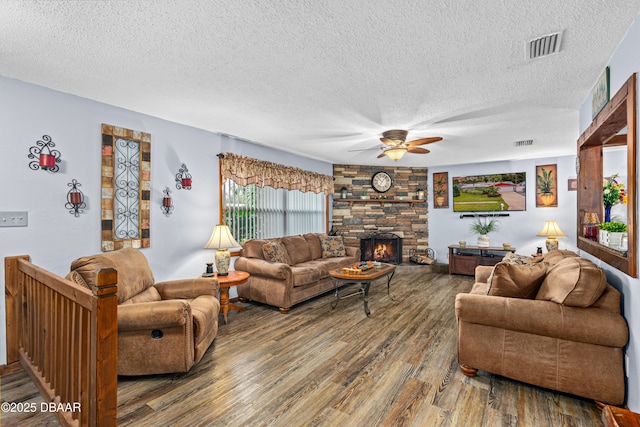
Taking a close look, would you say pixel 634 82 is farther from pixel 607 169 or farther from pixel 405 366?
pixel 607 169

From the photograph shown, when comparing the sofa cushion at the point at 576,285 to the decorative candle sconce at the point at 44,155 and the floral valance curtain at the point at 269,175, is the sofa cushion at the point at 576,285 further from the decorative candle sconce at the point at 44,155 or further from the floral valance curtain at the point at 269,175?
the decorative candle sconce at the point at 44,155

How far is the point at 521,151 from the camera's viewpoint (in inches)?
218

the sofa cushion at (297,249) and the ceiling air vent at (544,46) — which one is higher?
the ceiling air vent at (544,46)

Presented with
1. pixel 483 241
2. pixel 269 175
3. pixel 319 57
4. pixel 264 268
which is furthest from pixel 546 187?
pixel 319 57

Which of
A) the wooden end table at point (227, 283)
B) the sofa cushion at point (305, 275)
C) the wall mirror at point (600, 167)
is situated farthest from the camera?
the sofa cushion at point (305, 275)

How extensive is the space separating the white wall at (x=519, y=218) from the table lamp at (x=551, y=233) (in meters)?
0.40

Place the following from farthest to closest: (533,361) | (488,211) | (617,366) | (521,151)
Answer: (488,211)
(521,151)
(533,361)
(617,366)

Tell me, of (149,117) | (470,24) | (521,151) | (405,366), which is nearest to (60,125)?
(149,117)

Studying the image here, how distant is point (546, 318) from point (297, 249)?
3.62m

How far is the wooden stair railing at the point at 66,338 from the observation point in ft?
4.67

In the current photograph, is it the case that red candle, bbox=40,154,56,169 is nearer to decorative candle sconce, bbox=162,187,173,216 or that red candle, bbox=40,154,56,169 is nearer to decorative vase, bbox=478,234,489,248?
decorative candle sconce, bbox=162,187,173,216

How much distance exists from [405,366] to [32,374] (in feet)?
9.86

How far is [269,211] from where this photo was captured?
17.9ft

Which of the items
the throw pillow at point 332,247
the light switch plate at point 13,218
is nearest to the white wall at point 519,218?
the throw pillow at point 332,247
